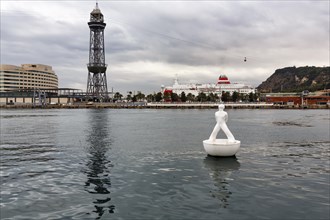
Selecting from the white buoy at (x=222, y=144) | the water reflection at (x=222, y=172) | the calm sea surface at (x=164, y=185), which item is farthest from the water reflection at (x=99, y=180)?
the white buoy at (x=222, y=144)

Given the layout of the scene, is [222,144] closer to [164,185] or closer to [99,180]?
[164,185]

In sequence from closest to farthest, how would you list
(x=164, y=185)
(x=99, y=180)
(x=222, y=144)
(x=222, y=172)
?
(x=164, y=185)
(x=99, y=180)
(x=222, y=172)
(x=222, y=144)

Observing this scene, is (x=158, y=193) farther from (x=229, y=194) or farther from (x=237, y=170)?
(x=237, y=170)

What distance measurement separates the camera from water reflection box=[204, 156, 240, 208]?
51.4 feet

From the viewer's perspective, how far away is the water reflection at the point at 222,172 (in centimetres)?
1566

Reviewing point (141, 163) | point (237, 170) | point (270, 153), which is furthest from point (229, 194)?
point (270, 153)

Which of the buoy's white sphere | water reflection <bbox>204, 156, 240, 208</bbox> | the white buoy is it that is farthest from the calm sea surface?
the white buoy

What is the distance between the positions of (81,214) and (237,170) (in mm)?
11779

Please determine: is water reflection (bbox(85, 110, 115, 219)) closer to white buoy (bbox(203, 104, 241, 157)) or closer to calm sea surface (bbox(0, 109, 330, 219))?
calm sea surface (bbox(0, 109, 330, 219))

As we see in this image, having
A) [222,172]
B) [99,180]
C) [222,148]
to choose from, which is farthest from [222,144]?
[99,180]

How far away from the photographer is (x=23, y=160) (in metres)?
25.4

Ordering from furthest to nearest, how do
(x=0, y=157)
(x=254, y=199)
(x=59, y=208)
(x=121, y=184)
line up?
(x=0, y=157) → (x=121, y=184) → (x=254, y=199) → (x=59, y=208)

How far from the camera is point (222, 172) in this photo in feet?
67.3

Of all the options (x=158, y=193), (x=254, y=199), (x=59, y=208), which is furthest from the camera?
(x=158, y=193)
